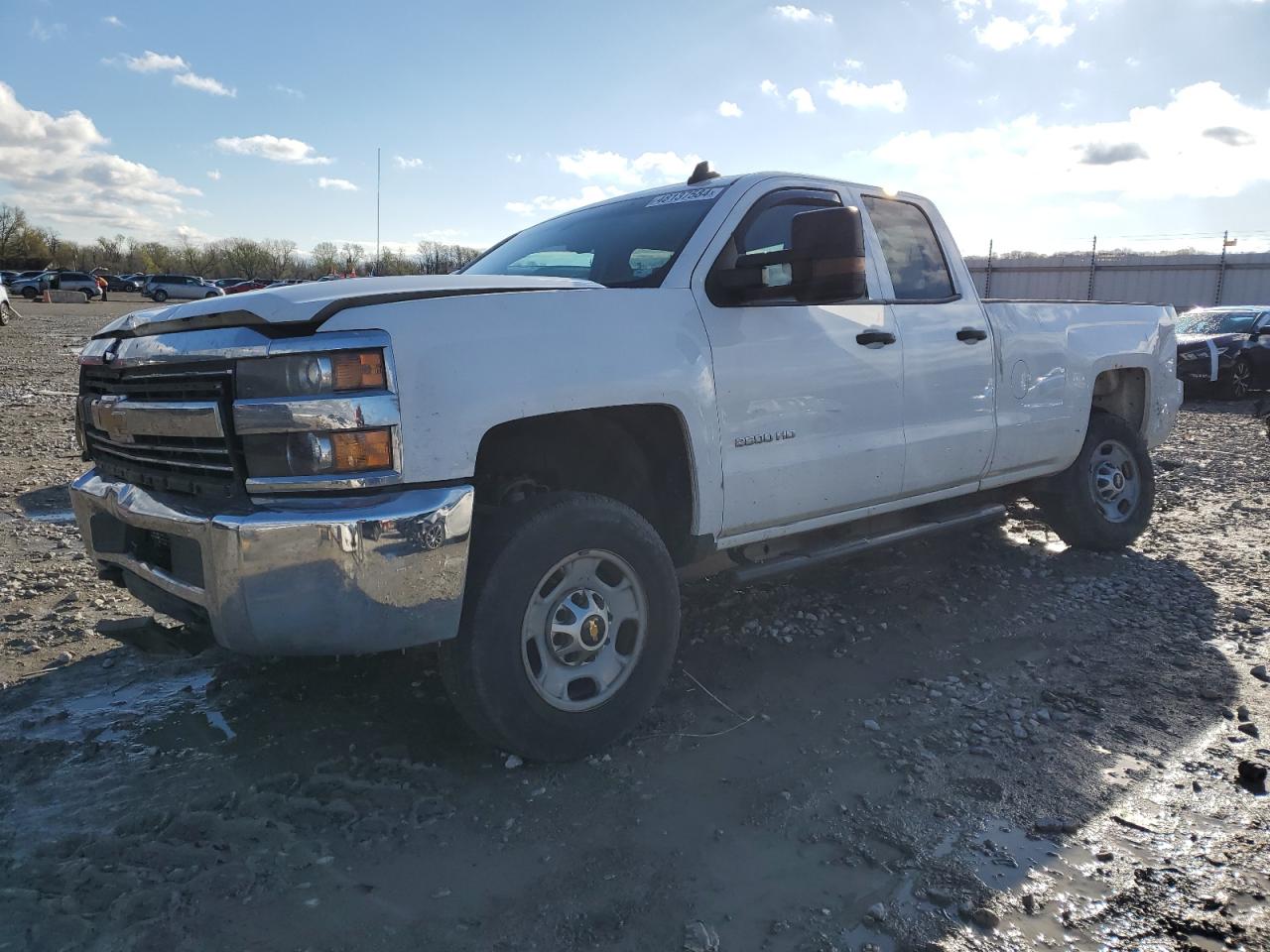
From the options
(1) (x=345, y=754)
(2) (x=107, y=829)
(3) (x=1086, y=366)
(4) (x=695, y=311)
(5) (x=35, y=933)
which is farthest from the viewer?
(3) (x=1086, y=366)

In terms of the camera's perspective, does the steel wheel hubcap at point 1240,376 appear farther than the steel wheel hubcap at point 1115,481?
Yes

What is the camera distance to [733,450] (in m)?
3.42

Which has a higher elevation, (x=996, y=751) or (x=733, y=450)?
(x=733, y=450)

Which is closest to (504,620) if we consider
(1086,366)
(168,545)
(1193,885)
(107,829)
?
(168,545)

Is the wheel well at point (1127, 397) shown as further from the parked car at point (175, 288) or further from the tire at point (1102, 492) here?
the parked car at point (175, 288)

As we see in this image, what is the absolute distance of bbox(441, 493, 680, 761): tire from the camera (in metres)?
2.81

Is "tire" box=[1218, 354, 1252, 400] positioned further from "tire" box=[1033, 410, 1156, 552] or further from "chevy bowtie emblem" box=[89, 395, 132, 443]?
"chevy bowtie emblem" box=[89, 395, 132, 443]

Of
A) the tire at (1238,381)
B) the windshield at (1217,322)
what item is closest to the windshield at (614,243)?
the windshield at (1217,322)

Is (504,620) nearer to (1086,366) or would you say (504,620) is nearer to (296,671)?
(296,671)

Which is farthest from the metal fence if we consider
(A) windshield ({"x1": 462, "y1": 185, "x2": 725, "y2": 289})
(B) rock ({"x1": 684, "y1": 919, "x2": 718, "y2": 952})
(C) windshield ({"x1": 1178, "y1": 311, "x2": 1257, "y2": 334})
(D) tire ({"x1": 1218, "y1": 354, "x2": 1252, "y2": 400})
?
(B) rock ({"x1": 684, "y1": 919, "x2": 718, "y2": 952})

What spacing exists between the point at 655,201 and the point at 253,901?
3088 millimetres

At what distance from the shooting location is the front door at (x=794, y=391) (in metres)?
3.45

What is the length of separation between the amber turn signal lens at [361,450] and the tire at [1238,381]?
1602 cm

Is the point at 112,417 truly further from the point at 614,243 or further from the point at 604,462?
the point at 614,243
